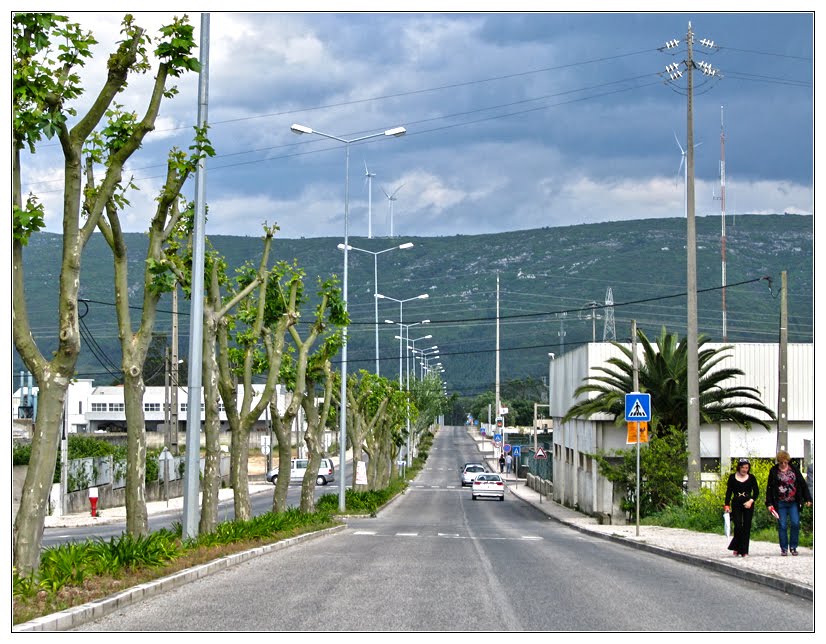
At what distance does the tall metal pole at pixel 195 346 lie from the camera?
19016 millimetres

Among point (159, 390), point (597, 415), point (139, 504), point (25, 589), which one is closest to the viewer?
point (25, 589)

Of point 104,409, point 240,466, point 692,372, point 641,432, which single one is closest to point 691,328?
point 692,372

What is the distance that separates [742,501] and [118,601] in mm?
10881

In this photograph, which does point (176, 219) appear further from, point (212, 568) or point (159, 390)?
point (159, 390)

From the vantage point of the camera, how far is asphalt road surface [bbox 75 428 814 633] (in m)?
10.8

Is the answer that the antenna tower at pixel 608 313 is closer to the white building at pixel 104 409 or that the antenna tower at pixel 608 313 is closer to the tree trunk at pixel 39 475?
the white building at pixel 104 409

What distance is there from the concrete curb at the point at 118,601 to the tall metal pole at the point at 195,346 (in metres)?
1.36

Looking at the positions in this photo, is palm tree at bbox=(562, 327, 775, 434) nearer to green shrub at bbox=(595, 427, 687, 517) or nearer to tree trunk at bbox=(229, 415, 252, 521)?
green shrub at bbox=(595, 427, 687, 517)

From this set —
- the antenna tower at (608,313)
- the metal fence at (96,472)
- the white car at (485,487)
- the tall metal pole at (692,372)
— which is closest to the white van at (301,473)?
the white car at (485,487)

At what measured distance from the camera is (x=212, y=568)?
16.2 metres

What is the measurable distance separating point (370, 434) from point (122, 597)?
167ft

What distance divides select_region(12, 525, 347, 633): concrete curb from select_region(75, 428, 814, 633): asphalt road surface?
0.13 meters

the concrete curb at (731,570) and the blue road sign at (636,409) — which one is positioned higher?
the blue road sign at (636,409)

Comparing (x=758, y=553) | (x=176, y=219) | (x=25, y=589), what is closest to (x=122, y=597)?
(x=25, y=589)
